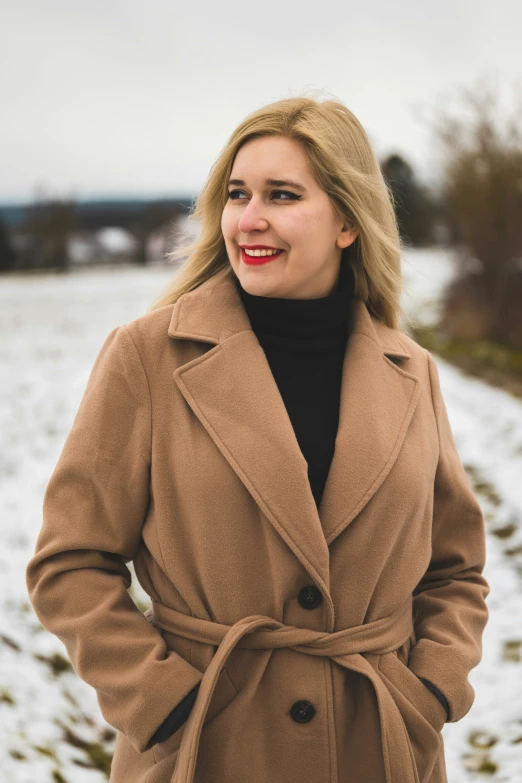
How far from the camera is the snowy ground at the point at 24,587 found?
9.14 ft

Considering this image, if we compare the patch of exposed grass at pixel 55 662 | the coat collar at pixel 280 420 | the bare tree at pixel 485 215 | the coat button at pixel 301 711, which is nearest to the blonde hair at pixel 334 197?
the coat collar at pixel 280 420

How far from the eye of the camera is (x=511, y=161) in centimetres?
1100

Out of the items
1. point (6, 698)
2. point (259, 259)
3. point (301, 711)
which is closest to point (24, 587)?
point (6, 698)

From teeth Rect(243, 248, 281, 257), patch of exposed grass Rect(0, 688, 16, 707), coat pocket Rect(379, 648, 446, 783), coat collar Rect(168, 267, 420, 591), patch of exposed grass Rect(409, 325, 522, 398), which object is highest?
teeth Rect(243, 248, 281, 257)

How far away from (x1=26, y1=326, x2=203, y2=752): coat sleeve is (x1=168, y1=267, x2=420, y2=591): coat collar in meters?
0.17

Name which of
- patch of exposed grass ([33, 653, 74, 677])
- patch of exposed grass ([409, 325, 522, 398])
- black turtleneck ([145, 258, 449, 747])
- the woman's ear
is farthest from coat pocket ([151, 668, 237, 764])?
patch of exposed grass ([409, 325, 522, 398])

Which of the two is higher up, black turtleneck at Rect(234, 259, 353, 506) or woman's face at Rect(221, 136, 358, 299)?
woman's face at Rect(221, 136, 358, 299)

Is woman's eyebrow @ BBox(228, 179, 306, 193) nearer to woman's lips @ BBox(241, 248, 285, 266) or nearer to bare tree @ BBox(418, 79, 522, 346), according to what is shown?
woman's lips @ BBox(241, 248, 285, 266)

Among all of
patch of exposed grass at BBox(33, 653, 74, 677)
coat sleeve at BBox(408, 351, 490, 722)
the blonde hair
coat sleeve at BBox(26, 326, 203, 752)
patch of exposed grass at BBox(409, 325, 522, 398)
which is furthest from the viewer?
patch of exposed grass at BBox(409, 325, 522, 398)

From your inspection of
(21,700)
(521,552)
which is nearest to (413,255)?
(521,552)

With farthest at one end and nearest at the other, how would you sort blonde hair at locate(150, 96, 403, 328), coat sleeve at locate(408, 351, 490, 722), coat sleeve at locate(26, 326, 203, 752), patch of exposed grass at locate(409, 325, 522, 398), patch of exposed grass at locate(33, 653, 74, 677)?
patch of exposed grass at locate(409, 325, 522, 398)
patch of exposed grass at locate(33, 653, 74, 677)
coat sleeve at locate(408, 351, 490, 722)
blonde hair at locate(150, 96, 403, 328)
coat sleeve at locate(26, 326, 203, 752)

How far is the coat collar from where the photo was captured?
1.69 meters

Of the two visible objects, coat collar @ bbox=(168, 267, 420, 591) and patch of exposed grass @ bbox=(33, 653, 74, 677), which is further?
patch of exposed grass @ bbox=(33, 653, 74, 677)

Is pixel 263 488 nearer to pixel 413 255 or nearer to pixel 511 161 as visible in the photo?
pixel 511 161
